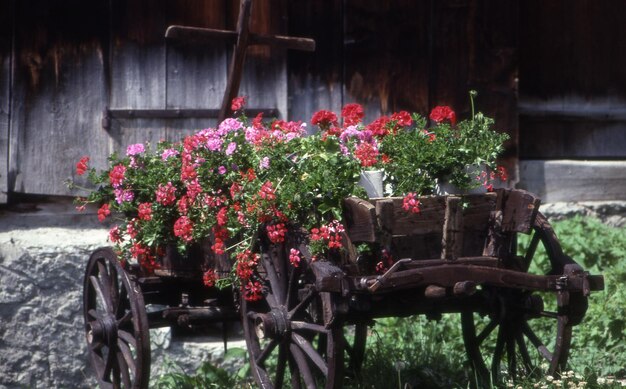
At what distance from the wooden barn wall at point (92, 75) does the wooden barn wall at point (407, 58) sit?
0.34 m

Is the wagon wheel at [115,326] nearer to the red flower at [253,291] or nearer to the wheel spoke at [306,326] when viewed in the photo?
the red flower at [253,291]

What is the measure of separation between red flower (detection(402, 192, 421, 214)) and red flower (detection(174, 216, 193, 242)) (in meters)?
0.99

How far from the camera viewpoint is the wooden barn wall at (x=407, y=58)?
6477mm

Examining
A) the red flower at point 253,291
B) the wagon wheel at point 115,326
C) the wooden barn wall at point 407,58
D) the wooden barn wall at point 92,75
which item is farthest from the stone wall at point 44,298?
the red flower at point 253,291

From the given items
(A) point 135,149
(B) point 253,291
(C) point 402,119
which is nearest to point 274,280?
(B) point 253,291

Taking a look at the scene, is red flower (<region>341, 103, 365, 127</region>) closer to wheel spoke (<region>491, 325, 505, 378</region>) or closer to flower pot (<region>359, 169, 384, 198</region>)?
flower pot (<region>359, 169, 384, 198</region>)

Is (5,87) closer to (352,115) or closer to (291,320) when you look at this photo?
(352,115)

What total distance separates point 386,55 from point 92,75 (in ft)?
5.86

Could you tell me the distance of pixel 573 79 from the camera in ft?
24.0

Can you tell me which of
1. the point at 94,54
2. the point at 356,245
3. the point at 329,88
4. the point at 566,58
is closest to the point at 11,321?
the point at 94,54

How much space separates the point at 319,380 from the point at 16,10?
108 inches

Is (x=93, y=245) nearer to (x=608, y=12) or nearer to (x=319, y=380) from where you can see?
(x=319, y=380)

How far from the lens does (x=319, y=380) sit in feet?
17.1

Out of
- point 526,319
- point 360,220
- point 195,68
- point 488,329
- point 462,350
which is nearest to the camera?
point 360,220
